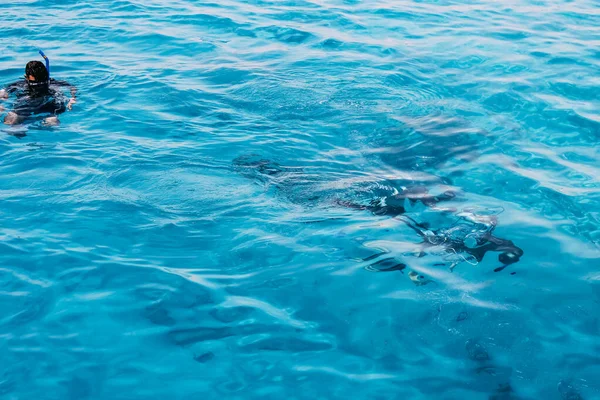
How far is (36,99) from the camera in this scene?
8.13 meters

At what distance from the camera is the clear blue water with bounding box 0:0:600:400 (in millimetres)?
4348

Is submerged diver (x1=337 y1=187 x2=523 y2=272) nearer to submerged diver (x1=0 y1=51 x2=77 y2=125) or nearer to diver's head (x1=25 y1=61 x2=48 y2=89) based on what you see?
submerged diver (x1=0 y1=51 x2=77 y2=125)

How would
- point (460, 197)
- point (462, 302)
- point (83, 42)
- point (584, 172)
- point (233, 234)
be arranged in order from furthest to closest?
point (83, 42) → point (584, 172) → point (460, 197) → point (233, 234) → point (462, 302)

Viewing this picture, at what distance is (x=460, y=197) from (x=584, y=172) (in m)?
1.72

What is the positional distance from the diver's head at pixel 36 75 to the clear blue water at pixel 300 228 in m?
0.56

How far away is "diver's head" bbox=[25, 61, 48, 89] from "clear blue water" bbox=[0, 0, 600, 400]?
0.56m

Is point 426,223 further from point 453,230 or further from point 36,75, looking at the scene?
point 36,75

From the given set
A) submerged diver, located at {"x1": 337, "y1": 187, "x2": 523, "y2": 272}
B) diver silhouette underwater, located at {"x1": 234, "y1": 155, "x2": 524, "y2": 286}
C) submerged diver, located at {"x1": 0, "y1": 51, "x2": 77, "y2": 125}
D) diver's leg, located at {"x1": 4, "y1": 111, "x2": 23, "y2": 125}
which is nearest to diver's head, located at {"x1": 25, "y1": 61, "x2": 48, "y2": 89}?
submerged diver, located at {"x1": 0, "y1": 51, "x2": 77, "y2": 125}

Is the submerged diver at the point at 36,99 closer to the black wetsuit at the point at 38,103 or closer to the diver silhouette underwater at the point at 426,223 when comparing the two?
the black wetsuit at the point at 38,103

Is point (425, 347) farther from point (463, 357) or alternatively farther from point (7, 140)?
point (7, 140)

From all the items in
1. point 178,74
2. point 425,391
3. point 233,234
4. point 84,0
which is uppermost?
point 84,0

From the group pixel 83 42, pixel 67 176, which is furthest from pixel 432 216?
pixel 83 42

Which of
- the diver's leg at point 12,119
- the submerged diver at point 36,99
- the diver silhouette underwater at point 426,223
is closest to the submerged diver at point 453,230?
the diver silhouette underwater at point 426,223

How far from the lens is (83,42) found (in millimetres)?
11422
